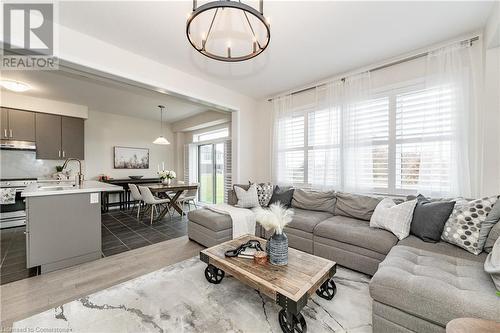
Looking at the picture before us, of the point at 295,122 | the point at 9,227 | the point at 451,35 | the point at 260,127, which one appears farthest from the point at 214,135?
the point at 451,35

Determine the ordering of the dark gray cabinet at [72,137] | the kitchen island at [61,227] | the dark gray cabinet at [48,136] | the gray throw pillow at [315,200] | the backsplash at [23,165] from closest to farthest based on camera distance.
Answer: the kitchen island at [61,227] < the gray throw pillow at [315,200] < the backsplash at [23,165] < the dark gray cabinet at [48,136] < the dark gray cabinet at [72,137]

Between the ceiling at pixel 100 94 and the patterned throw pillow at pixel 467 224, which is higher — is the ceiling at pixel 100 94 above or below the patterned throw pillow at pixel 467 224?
above

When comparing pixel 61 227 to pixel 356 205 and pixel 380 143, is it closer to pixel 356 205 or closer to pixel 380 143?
pixel 356 205

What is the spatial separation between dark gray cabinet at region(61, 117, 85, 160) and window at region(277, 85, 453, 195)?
5204 millimetres

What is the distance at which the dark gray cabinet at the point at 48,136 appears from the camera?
14.9 ft

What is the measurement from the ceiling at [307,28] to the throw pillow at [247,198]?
81.0 inches

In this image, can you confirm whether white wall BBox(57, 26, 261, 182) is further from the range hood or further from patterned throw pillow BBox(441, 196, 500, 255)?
the range hood

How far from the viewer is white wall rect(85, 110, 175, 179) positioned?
5.53m

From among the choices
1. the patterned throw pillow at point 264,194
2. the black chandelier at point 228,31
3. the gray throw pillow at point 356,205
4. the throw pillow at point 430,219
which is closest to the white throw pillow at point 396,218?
the throw pillow at point 430,219

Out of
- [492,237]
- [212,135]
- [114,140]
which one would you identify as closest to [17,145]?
[114,140]

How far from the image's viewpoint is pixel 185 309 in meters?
1.74

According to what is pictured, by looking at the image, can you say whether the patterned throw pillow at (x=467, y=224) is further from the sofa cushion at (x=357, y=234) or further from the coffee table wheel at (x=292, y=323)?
the coffee table wheel at (x=292, y=323)

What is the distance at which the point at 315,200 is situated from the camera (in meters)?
3.31

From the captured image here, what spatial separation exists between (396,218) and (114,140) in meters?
6.81
